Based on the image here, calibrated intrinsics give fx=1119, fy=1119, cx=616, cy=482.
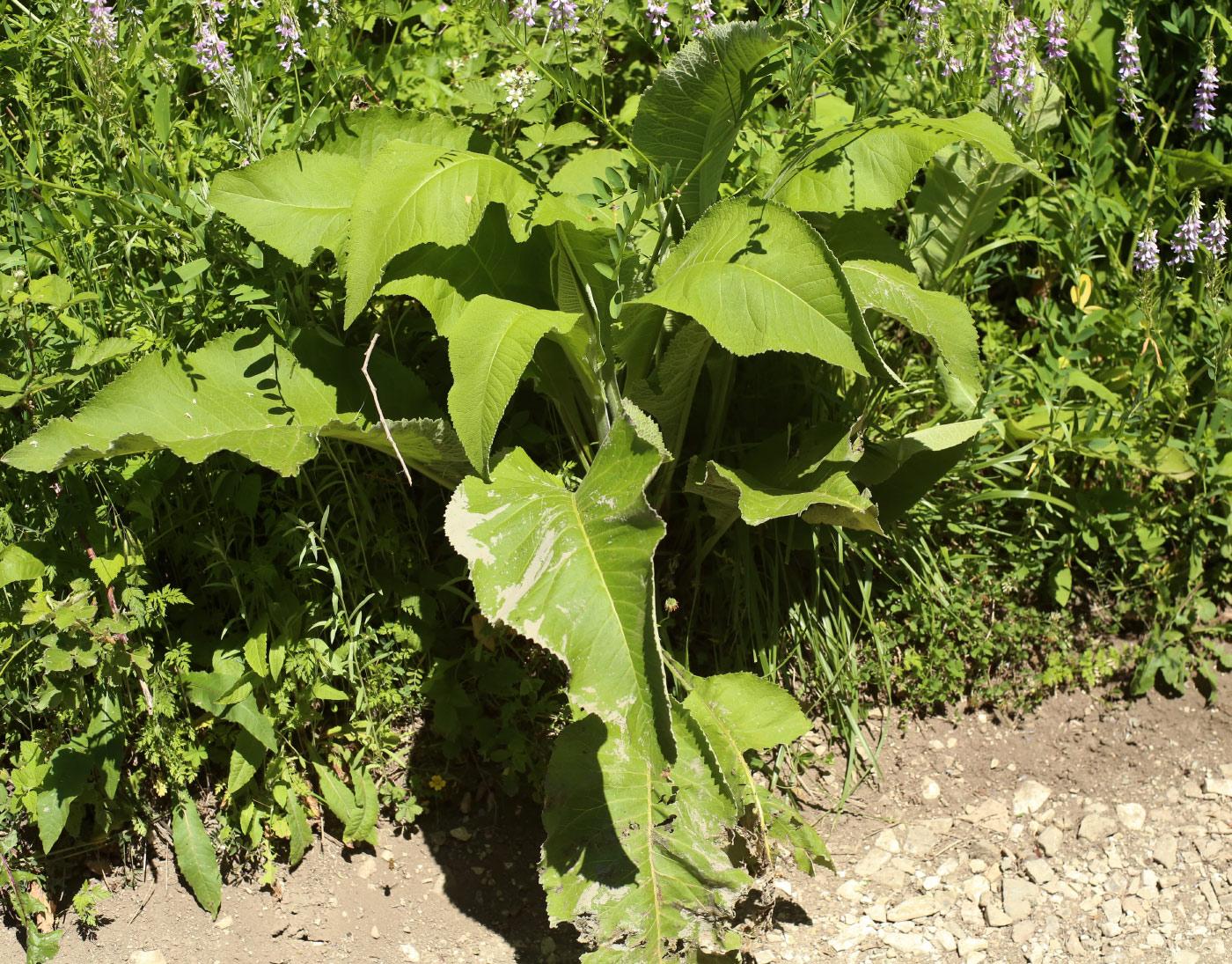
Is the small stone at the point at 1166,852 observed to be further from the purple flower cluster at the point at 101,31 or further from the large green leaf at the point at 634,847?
the purple flower cluster at the point at 101,31

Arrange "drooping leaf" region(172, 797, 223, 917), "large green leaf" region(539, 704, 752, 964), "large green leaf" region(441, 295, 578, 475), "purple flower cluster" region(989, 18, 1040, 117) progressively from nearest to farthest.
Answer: "large green leaf" region(441, 295, 578, 475), "large green leaf" region(539, 704, 752, 964), "drooping leaf" region(172, 797, 223, 917), "purple flower cluster" region(989, 18, 1040, 117)

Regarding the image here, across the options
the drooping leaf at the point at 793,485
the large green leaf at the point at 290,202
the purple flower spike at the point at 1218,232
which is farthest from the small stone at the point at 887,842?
the large green leaf at the point at 290,202

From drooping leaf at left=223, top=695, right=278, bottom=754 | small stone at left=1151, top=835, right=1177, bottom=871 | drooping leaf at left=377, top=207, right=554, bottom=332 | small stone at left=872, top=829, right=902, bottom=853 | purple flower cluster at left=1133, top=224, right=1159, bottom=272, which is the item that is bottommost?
small stone at left=1151, top=835, right=1177, bottom=871

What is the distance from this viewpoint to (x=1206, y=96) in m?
3.63

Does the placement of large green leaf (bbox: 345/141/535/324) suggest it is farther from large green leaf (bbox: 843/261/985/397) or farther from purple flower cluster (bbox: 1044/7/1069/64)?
purple flower cluster (bbox: 1044/7/1069/64)

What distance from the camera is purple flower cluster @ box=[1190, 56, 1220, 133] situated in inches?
139

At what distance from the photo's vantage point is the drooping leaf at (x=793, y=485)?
254 centimetres

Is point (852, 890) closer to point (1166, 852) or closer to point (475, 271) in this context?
point (1166, 852)

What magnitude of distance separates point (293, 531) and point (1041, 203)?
2623 mm

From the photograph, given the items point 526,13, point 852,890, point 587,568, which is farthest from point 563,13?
point 852,890

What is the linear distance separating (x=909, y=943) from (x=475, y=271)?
2.01m

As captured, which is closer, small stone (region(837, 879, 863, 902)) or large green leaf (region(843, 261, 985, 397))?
large green leaf (region(843, 261, 985, 397))

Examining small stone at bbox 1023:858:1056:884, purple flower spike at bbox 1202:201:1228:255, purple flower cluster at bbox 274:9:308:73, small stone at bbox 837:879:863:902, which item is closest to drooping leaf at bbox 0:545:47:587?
purple flower cluster at bbox 274:9:308:73

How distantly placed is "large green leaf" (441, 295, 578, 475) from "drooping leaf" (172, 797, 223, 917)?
1.19 metres
